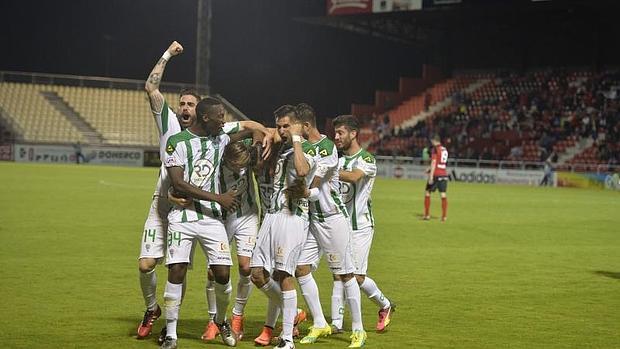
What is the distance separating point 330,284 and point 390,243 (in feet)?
17.6

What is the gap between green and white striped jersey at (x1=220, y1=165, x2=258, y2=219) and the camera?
8.36m

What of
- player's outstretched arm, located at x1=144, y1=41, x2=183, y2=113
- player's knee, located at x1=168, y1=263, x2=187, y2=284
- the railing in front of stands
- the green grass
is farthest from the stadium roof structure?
player's knee, located at x1=168, y1=263, x2=187, y2=284

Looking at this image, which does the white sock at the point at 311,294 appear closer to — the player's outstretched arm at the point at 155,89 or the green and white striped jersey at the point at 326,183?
the green and white striped jersey at the point at 326,183

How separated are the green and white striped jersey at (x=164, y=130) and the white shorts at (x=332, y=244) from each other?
1449 millimetres

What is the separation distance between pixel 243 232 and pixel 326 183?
36.1 inches

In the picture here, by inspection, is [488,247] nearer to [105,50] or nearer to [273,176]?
[273,176]

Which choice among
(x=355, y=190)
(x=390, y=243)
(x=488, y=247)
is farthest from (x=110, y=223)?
(x=355, y=190)

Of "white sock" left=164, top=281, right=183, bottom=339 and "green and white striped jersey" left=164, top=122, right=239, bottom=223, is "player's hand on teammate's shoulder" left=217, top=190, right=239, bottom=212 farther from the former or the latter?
"white sock" left=164, top=281, right=183, bottom=339

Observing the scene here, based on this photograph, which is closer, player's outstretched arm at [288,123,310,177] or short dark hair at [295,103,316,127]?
player's outstretched arm at [288,123,310,177]

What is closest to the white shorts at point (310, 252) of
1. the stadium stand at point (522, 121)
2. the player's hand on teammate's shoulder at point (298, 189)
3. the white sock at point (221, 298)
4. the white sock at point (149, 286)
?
the player's hand on teammate's shoulder at point (298, 189)

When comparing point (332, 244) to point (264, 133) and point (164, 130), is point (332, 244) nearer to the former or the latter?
point (264, 133)

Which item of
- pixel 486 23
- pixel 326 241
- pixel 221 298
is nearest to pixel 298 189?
pixel 326 241

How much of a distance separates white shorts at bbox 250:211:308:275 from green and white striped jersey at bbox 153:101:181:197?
Answer: 1.07 m

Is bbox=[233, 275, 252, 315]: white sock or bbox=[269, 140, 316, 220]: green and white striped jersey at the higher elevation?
bbox=[269, 140, 316, 220]: green and white striped jersey
